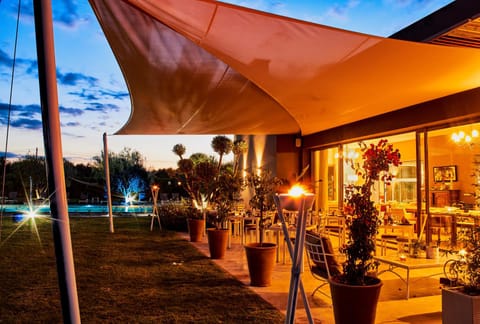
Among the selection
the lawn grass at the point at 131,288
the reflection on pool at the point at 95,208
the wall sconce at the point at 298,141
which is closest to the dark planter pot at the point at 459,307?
the lawn grass at the point at 131,288

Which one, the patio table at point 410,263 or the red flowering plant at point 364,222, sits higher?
the red flowering plant at point 364,222

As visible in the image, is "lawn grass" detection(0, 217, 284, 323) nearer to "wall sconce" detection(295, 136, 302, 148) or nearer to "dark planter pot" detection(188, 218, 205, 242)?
"dark planter pot" detection(188, 218, 205, 242)

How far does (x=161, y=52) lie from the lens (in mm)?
5664

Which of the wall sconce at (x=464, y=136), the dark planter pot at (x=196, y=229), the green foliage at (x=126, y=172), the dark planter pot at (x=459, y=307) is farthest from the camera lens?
the green foliage at (x=126, y=172)

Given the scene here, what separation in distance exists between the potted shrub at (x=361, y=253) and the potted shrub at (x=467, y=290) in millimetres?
547

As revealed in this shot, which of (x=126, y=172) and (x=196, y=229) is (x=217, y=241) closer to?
(x=196, y=229)

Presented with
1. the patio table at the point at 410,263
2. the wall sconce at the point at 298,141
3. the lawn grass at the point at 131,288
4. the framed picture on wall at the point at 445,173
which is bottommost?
the lawn grass at the point at 131,288

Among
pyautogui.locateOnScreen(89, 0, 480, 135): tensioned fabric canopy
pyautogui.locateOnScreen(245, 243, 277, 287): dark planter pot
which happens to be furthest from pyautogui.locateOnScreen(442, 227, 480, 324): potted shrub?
pyautogui.locateOnScreen(245, 243, 277, 287): dark planter pot

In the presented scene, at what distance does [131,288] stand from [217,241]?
2.28 metres

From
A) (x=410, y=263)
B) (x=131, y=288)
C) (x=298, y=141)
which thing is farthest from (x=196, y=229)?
(x=410, y=263)

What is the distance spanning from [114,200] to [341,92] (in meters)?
23.6

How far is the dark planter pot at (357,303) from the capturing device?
356 centimetres

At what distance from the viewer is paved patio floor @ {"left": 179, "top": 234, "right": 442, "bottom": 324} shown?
4.19 meters

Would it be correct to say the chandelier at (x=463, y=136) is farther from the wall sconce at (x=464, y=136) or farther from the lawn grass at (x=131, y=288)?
the lawn grass at (x=131, y=288)
